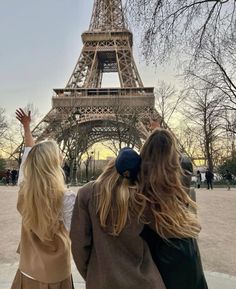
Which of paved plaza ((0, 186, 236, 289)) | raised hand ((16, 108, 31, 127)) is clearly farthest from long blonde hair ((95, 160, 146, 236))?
paved plaza ((0, 186, 236, 289))

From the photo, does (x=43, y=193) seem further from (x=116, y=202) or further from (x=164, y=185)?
(x=164, y=185)

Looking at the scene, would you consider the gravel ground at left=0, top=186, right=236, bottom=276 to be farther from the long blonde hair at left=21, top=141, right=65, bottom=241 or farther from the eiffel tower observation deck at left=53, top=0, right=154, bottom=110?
the eiffel tower observation deck at left=53, top=0, right=154, bottom=110

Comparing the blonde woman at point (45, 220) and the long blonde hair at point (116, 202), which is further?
the blonde woman at point (45, 220)

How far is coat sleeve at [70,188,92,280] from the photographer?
7.00 feet

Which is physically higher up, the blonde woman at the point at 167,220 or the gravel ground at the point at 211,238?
the blonde woman at the point at 167,220

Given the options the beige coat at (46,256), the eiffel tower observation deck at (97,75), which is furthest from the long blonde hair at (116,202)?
the eiffel tower observation deck at (97,75)

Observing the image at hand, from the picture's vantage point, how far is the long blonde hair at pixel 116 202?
2074 mm

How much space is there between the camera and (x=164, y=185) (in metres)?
2.16

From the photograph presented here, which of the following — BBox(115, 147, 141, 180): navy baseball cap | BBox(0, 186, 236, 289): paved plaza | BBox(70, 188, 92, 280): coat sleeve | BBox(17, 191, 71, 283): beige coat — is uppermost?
BBox(115, 147, 141, 180): navy baseball cap

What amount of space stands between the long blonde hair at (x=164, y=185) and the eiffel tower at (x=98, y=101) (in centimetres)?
3151

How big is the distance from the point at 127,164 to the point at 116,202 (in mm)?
204

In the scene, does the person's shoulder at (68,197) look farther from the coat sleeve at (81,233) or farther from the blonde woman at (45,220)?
the coat sleeve at (81,233)

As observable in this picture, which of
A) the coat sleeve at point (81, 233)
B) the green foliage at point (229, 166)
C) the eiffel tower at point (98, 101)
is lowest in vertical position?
the coat sleeve at point (81, 233)

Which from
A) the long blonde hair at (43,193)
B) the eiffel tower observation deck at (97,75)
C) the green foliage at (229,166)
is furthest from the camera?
the eiffel tower observation deck at (97,75)
